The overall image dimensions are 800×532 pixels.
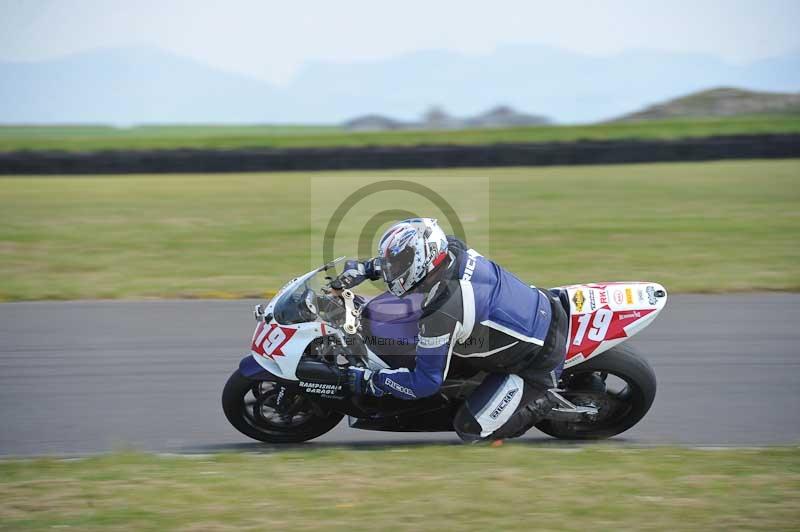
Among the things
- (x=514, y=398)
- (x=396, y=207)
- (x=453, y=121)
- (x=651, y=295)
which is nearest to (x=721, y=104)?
(x=453, y=121)

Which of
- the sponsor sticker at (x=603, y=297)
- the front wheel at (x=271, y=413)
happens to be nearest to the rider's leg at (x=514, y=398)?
the sponsor sticker at (x=603, y=297)

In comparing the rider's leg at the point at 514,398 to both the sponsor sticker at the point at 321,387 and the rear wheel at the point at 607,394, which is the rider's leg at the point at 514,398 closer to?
the rear wheel at the point at 607,394

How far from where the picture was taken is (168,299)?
927cm

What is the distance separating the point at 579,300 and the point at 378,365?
1.30 m

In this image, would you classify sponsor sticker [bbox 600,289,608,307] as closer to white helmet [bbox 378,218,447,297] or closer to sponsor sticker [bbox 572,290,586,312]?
sponsor sticker [bbox 572,290,586,312]

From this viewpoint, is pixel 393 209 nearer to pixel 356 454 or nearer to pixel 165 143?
pixel 356 454

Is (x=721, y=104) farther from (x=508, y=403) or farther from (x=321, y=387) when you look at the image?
(x=321, y=387)

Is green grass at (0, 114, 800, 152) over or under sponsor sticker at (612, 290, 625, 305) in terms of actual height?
over

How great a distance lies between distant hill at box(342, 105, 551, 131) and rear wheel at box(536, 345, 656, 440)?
37.7m

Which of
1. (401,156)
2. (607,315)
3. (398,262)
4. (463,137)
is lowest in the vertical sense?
(607,315)

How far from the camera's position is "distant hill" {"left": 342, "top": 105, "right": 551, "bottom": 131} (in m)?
44.1

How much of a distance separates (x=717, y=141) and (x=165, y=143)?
60.0 ft

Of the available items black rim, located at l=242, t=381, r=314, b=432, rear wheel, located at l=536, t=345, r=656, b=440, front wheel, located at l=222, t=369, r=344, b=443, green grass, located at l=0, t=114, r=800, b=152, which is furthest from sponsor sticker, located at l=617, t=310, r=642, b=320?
green grass, located at l=0, t=114, r=800, b=152

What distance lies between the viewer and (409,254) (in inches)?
187
